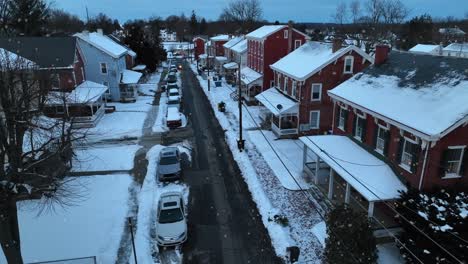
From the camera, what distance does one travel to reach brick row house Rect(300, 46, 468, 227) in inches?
599

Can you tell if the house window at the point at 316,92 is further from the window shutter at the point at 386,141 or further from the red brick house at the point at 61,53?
the red brick house at the point at 61,53

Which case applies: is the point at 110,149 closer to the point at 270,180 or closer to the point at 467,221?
the point at 270,180

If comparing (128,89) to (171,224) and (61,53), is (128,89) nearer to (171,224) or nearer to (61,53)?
(61,53)

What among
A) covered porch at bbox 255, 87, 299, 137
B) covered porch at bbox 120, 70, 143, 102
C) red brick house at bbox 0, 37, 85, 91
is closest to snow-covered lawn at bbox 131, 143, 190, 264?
covered porch at bbox 255, 87, 299, 137

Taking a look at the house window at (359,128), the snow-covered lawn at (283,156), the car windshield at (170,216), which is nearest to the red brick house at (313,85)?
the snow-covered lawn at (283,156)

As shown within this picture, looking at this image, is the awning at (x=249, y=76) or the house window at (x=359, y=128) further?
the awning at (x=249, y=76)

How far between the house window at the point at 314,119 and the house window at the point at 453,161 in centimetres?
1529

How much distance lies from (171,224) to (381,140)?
12.2m

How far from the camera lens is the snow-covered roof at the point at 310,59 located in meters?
28.5

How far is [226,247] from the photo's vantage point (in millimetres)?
16344

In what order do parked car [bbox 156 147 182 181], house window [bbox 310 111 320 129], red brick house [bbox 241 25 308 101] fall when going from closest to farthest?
parked car [bbox 156 147 182 181] → house window [bbox 310 111 320 129] → red brick house [bbox 241 25 308 101]

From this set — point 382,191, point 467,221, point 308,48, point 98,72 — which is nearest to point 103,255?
point 382,191

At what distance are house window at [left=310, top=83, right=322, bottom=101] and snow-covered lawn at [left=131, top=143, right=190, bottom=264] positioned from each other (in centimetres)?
1416

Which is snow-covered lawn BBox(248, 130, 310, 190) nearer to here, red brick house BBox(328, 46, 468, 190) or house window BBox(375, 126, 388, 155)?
red brick house BBox(328, 46, 468, 190)
